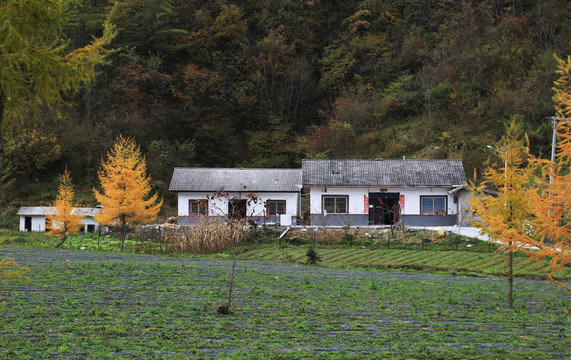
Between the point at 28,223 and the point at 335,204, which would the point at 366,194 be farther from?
the point at 28,223

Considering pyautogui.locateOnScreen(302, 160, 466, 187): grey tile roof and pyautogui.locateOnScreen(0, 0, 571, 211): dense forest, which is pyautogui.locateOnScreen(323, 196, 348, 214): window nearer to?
pyautogui.locateOnScreen(302, 160, 466, 187): grey tile roof

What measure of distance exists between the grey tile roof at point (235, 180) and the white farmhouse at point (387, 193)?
1.79 meters

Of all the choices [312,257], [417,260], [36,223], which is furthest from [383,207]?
[36,223]

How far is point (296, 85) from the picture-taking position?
57.3 meters

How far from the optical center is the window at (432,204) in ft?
119

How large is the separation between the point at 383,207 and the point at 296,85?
77.4ft

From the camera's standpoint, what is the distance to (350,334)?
10.0 m

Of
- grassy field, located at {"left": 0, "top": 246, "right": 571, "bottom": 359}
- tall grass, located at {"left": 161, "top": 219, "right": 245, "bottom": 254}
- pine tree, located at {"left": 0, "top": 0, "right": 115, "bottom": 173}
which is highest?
pine tree, located at {"left": 0, "top": 0, "right": 115, "bottom": 173}

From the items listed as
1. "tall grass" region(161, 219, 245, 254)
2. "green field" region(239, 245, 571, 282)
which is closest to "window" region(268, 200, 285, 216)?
"green field" region(239, 245, 571, 282)

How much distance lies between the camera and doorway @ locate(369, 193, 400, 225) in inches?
1446

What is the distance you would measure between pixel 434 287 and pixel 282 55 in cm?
4487

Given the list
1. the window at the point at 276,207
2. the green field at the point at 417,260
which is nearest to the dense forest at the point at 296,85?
the window at the point at 276,207

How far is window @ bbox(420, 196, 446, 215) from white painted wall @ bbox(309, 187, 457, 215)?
0.89 ft

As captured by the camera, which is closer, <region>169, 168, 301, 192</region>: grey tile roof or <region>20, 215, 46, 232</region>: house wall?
<region>20, 215, 46, 232</region>: house wall
